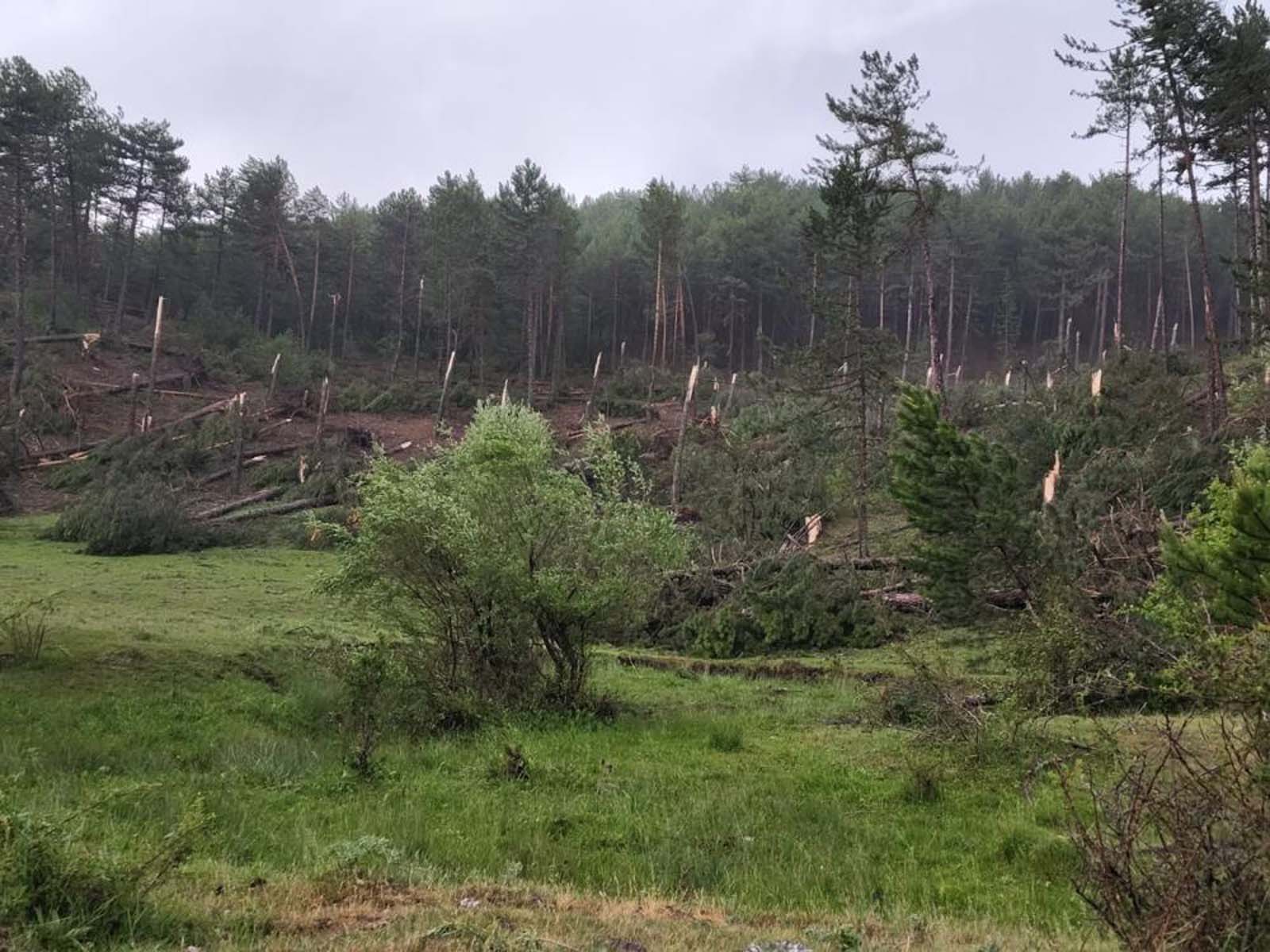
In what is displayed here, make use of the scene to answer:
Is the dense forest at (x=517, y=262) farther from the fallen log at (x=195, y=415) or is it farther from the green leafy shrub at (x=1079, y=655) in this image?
the green leafy shrub at (x=1079, y=655)

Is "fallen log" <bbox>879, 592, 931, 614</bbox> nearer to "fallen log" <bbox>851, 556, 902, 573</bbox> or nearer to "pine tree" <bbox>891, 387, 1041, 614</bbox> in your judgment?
"fallen log" <bbox>851, 556, 902, 573</bbox>

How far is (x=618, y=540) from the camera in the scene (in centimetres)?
1260

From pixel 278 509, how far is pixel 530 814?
28.7 m

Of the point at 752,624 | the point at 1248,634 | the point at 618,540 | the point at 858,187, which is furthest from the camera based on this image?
the point at 858,187

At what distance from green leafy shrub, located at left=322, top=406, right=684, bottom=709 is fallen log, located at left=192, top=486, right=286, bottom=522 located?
2204 centimetres

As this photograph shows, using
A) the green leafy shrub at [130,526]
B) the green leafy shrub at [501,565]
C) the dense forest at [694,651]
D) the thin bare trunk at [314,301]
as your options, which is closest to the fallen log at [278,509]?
the dense forest at [694,651]

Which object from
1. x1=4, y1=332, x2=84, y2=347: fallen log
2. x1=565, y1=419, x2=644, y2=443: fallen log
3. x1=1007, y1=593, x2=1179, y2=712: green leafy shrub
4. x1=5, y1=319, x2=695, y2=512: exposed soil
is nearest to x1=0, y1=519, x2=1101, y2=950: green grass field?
x1=1007, y1=593, x2=1179, y2=712: green leafy shrub

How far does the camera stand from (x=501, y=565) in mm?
12023

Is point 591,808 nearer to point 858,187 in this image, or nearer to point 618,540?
point 618,540

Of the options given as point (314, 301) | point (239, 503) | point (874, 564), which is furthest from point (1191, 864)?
point (314, 301)

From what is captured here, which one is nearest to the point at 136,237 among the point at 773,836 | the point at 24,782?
the point at 24,782

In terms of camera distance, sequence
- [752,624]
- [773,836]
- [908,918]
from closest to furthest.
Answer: [908,918]
[773,836]
[752,624]

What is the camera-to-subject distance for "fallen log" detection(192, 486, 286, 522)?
108 ft

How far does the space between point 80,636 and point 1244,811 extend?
14.7 meters
